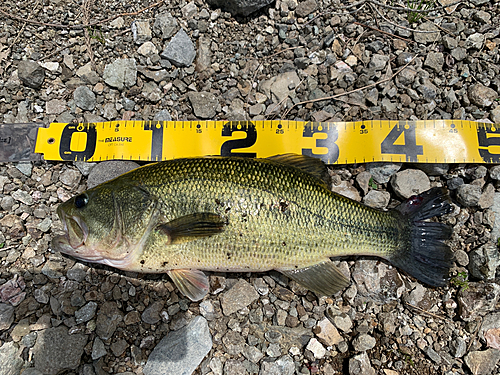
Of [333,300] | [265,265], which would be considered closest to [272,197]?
[265,265]

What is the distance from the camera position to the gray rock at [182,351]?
3.46 m

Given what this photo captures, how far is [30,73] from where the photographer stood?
442cm

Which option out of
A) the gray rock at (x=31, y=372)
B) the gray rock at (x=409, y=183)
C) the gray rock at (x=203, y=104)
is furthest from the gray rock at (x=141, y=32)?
the gray rock at (x=31, y=372)

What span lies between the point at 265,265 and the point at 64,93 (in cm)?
387

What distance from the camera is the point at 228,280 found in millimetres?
3902

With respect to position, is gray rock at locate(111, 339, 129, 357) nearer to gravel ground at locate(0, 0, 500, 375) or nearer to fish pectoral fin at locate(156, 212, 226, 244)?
gravel ground at locate(0, 0, 500, 375)

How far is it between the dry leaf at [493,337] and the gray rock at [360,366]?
4.76 feet

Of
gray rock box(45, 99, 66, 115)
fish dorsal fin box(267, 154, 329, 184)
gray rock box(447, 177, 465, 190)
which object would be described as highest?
gray rock box(45, 99, 66, 115)

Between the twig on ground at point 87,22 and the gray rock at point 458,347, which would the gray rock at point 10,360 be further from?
the gray rock at point 458,347

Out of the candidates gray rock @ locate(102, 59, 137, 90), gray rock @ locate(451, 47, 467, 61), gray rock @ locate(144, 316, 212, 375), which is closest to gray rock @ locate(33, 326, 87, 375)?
gray rock @ locate(144, 316, 212, 375)

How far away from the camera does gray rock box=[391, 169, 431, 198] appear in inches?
161

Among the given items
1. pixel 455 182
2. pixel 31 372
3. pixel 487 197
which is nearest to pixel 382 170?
pixel 455 182

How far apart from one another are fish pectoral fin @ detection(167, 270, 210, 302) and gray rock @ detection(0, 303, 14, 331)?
1.98m

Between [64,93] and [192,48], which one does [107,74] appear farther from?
[192,48]
